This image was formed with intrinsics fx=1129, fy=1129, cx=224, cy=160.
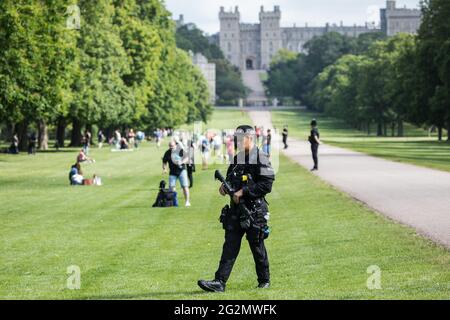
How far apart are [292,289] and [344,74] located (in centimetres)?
16627

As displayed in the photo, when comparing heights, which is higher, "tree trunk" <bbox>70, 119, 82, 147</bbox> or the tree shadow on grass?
the tree shadow on grass

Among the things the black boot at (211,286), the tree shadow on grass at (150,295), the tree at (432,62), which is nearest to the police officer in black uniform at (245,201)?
the black boot at (211,286)

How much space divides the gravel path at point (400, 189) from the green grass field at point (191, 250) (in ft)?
1.70

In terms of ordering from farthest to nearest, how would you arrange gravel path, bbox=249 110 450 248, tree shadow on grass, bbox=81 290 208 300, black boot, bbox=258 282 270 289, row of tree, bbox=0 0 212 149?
row of tree, bbox=0 0 212 149, gravel path, bbox=249 110 450 248, black boot, bbox=258 282 270 289, tree shadow on grass, bbox=81 290 208 300

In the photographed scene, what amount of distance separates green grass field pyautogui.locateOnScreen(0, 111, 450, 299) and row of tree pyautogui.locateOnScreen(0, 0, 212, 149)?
21.1 meters

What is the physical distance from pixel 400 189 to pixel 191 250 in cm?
1305

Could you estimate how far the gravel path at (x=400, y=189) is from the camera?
21516 mm

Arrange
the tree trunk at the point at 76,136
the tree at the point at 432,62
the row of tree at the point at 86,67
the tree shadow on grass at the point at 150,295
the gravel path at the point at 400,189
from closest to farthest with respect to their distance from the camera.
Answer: the tree shadow on grass at the point at 150,295
the gravel path at the point at 400,189
the row of tree at the point at 86,67
the tree at the point at 432,62
the tree trunk at the point at 76,136

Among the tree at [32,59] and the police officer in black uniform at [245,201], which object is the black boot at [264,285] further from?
the tree at [32,59]

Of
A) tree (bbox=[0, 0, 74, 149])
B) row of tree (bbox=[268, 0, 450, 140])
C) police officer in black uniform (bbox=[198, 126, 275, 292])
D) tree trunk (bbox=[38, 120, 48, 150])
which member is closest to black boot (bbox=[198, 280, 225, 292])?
police officer in black uniform (bbox=[198, 126, 275, 292])

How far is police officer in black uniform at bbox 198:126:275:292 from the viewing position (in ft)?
44.2

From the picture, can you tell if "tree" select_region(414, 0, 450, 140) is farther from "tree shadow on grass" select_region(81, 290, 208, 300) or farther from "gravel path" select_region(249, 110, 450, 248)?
"tree shadow on grass" select_region(81, 290, 208, 300)
